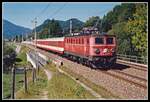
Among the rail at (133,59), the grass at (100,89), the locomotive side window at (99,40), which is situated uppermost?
the locomotive side window at (99,40)

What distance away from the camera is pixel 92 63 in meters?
29.7

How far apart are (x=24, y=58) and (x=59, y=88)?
6878cm

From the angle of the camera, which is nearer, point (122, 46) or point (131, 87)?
point (131, 87)

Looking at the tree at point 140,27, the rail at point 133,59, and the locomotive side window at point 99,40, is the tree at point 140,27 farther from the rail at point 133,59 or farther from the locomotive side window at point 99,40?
the locomotive side window at point 99,40

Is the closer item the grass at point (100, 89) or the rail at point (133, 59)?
the grass at point (100, 89)

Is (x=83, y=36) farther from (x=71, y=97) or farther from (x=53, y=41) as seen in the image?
(x=53, y=41)

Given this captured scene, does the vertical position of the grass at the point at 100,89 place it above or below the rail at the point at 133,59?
below

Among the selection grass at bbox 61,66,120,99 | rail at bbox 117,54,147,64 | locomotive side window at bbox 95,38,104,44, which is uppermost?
locomotive side window at bbox 95,38,104,44

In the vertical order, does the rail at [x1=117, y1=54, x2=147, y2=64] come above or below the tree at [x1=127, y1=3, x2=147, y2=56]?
below

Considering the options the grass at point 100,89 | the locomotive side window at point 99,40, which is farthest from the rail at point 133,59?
the grass at point 100,89

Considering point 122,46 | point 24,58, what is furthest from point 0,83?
point 24,58

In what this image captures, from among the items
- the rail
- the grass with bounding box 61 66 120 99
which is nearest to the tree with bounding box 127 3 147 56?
the rail

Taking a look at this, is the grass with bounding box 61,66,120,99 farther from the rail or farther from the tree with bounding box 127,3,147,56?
the tree with bounding box 127,3,147,56

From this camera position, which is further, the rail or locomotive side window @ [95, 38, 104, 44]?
the rail
